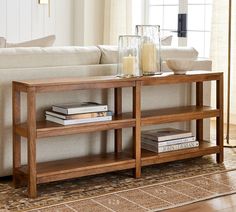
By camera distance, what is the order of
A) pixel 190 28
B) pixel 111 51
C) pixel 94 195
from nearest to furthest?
pixel 94 195
pixel 111 51
pixel 190 28

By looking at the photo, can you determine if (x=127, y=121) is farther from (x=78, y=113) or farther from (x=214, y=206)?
(x=214, y=206)

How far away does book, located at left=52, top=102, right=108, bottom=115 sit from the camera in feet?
11.6

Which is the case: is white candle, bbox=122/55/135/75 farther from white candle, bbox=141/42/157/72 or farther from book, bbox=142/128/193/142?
book, bbox=142/128/193/142

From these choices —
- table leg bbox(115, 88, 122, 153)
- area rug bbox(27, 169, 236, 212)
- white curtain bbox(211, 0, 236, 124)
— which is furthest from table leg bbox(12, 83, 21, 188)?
white curtain bbox(211, 0, 236, 124)

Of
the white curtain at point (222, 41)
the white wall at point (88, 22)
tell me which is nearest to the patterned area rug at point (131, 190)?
the white curtain at point (222, 41)

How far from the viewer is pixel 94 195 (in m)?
3.48

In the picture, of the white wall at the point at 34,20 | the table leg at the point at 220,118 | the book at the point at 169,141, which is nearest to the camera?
the book at the point at 169,141

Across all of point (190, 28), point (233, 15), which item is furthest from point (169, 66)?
point (190, 28)

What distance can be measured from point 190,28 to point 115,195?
133 inches

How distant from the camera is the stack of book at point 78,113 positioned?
3.52 meters

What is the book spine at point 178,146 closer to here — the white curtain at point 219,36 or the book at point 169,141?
the book at point 169,141

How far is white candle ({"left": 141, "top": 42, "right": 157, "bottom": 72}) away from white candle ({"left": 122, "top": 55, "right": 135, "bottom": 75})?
0.47ft

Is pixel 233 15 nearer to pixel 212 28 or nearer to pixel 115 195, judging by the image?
pixel 212 28

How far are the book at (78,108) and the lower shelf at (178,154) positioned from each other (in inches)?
18.8
